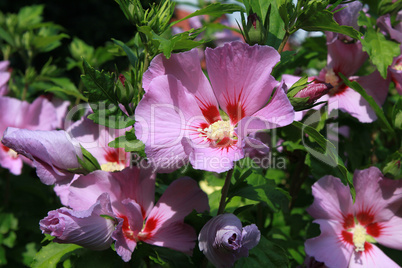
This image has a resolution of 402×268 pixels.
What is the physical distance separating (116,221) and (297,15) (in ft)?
1.93

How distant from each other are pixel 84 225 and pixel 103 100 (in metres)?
0.29

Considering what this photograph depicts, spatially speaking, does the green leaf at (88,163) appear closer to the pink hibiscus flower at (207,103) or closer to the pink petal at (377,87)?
the pink hibiscus flower at (207,103)

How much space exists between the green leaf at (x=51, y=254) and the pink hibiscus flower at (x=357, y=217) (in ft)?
1.88

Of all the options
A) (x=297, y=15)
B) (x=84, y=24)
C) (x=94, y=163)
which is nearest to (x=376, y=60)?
(x=297, y=15)

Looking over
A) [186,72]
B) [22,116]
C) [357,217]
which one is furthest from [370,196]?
[22,116]

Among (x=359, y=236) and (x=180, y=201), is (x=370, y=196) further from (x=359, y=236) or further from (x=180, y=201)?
(x=180, y=201)

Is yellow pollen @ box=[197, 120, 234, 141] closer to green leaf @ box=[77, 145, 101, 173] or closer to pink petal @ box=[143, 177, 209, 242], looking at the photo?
pink petal @ box=[143, 177, 209, 242]

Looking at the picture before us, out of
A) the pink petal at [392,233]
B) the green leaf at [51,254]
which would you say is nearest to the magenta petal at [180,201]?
the green leaf at [51,254]

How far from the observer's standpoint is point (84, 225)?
811 millimetres

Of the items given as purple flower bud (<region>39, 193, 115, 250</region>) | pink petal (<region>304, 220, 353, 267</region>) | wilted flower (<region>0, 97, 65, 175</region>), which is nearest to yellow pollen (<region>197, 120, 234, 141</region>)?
purple flower bud (<region>39, 193, 115, 250</region>)

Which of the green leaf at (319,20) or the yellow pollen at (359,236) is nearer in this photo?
the green leaf at (319,20)

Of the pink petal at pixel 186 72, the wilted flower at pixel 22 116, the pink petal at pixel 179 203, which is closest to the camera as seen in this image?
the pink petal at pixel 186 72

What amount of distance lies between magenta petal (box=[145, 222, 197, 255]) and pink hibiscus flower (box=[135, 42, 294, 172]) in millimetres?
170

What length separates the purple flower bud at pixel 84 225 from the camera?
2.58 feet
